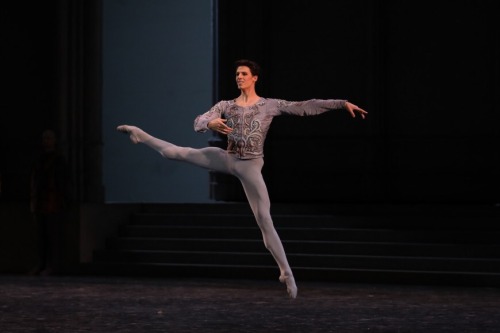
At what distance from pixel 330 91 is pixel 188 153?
16.7 feet

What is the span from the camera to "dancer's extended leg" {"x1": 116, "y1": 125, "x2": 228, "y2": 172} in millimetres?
9570

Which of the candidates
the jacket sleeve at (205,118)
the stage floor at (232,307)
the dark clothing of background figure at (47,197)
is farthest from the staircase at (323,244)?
the jacket sleeve at (205,118)

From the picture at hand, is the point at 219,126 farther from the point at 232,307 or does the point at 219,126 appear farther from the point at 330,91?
the point at 330,91

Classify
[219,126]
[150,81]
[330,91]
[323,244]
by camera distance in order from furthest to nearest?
[150,81] → [330,91] → [323,244] → [219,126]

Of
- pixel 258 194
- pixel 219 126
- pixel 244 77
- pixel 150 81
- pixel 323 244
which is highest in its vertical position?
pixel 150 81

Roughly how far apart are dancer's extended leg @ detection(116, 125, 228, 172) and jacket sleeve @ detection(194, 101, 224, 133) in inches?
9.3

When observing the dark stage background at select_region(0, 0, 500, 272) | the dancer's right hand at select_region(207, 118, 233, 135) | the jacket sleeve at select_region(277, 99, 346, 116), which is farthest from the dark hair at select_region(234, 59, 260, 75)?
the dark stage background at select_region(0, 0, 500, 272)

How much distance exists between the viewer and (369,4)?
1420 cm

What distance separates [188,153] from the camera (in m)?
9.59

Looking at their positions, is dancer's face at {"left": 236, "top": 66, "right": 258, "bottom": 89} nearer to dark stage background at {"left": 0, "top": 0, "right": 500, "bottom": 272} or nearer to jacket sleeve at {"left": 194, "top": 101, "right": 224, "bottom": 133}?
jacket sleeve at {"left": 194, "top": 101, "right": 224, "bottom": 133}

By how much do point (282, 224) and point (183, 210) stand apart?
49.1 inches

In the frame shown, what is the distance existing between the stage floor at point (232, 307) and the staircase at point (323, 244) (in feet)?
1.05

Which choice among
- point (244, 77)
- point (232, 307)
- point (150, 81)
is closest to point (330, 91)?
point (150, 81)

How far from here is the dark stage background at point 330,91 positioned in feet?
44.9
